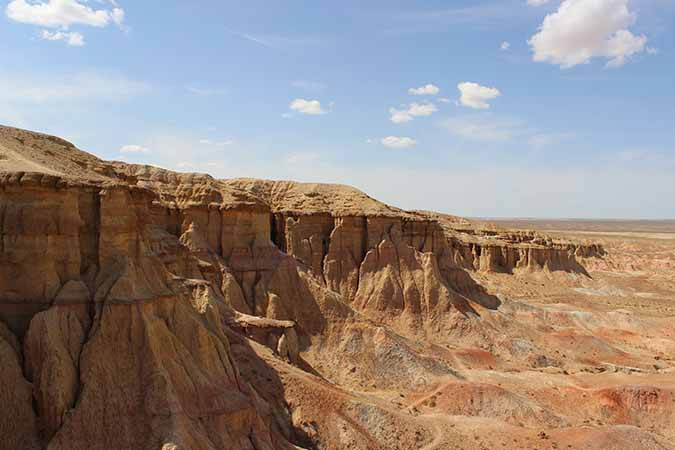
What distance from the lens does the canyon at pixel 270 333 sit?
58.8 feet

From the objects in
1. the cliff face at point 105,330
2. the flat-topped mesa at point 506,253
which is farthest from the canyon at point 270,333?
the flat-topped mesa at point 506,253

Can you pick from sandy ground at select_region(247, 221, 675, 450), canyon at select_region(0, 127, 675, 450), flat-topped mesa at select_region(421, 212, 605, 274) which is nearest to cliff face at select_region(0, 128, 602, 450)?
canyon at select_region(0, 127, 675, 450)

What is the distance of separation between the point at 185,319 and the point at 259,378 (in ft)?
20.5

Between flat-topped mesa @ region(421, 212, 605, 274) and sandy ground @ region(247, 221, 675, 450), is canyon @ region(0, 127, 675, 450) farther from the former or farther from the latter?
flat-topped mesa @ region(421, 212, 605, 274)

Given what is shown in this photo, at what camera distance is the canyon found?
17922 mm

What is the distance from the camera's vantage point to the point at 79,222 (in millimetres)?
19406

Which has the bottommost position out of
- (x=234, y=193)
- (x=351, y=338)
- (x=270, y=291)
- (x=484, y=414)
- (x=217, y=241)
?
(x=484, y=414)

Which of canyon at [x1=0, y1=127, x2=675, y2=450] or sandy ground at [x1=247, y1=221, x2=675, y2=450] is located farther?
sandy ground at [x1=247, y1=221, x2=675, y2=450]

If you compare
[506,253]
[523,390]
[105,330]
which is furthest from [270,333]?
[506,253]

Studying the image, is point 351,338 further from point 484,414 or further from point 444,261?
point 444,261

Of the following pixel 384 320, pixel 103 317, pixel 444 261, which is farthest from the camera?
pixel 444 261

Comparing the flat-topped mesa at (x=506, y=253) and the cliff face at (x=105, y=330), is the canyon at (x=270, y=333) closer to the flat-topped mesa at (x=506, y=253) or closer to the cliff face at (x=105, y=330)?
the cliff face at (x=105, y=330)

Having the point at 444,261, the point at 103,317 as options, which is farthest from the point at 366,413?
the point at 444,261

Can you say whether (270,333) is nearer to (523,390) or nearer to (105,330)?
(105,330)
